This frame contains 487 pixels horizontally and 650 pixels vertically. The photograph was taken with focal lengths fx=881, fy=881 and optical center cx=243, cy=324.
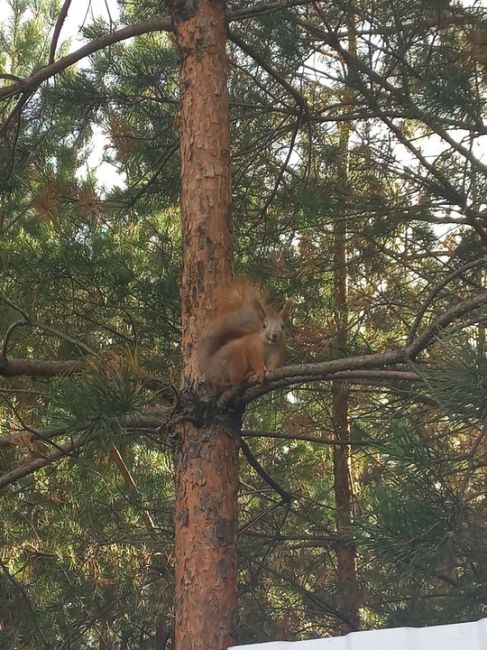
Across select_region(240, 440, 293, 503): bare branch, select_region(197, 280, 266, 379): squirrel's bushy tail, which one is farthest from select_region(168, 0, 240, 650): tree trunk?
select_region(240, 440, 293, 503): bare branch

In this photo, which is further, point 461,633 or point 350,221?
point 350,221

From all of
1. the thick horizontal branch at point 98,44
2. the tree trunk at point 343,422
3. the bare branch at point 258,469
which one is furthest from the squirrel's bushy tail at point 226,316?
the tree trunk at point 343,422

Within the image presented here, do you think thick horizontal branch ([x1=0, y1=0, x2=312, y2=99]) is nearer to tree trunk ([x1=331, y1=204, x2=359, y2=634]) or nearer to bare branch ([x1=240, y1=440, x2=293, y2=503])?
tree trunk ([x1=331, y1=204, x2=359, y2=634])

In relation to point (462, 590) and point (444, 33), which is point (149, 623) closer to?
point (462, 590)

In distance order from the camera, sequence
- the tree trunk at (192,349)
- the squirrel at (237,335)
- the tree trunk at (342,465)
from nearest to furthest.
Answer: the tree trunk at (192,349) → the squirrel at (237,335) → the tree trunk at (342,465)

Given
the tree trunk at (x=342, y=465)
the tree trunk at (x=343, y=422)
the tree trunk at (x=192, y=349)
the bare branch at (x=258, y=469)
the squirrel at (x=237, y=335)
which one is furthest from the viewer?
the tree trunk at (x=342, y=465)

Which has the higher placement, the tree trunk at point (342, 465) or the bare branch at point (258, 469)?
the tree trunk at point (342, 465)

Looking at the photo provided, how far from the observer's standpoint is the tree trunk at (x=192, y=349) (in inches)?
97.4

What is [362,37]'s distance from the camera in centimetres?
379

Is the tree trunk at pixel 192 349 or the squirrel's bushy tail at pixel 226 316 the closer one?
the tree trunk at pixel 192 349

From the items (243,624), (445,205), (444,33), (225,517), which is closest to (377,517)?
(225,517)

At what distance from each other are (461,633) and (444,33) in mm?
3137

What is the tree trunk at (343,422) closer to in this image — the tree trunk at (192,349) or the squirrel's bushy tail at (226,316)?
the tree trunk at (192,349)

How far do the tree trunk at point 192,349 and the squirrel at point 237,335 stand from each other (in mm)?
57
